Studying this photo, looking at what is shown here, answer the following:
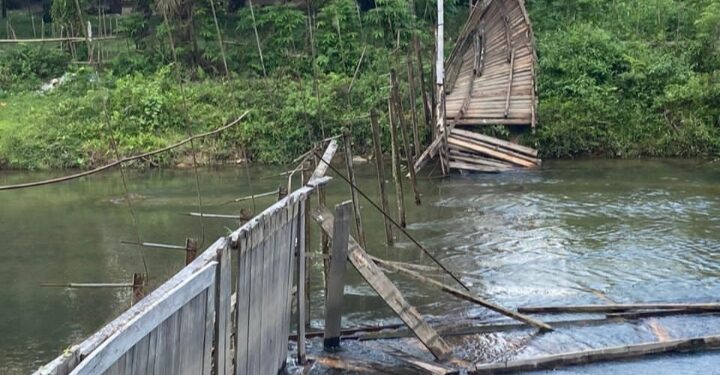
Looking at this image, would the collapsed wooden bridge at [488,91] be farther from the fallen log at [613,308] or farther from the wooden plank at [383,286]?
the wooden plank at [383,286]

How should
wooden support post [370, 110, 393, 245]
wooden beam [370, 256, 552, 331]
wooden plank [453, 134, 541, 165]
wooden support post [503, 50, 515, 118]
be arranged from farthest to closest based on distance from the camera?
wooden support post [503, 50, 515, 118], wooden plank [453, 134, 541, 165], wooden support post [370, 110, 393, 245], wooden beam [370, 256, 552, 331]

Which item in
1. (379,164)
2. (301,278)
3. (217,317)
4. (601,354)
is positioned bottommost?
(601,354)

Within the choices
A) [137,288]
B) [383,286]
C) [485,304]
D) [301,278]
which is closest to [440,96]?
[485,304]

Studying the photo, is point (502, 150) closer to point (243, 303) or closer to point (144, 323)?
point (243, 303)

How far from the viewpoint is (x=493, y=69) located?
22.7 meters

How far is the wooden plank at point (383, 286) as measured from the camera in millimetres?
7508

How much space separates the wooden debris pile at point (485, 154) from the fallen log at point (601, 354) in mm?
12069

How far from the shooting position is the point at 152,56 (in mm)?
27266

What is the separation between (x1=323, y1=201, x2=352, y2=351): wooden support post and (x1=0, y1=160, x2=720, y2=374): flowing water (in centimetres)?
25

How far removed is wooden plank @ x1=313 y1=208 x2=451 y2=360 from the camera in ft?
24.6

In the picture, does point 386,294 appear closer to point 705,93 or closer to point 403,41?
point 705,93

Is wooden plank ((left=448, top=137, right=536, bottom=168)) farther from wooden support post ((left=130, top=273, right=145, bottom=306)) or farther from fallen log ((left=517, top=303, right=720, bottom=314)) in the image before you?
wooden support post ((left=130, top=273, right=145, bottom=306))

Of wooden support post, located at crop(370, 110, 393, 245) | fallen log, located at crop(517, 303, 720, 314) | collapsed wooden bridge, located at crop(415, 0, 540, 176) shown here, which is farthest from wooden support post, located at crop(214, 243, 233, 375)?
collapsed wooden bridge, located at crop(415, 0, 540, 176)

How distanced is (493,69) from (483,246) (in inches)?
422
